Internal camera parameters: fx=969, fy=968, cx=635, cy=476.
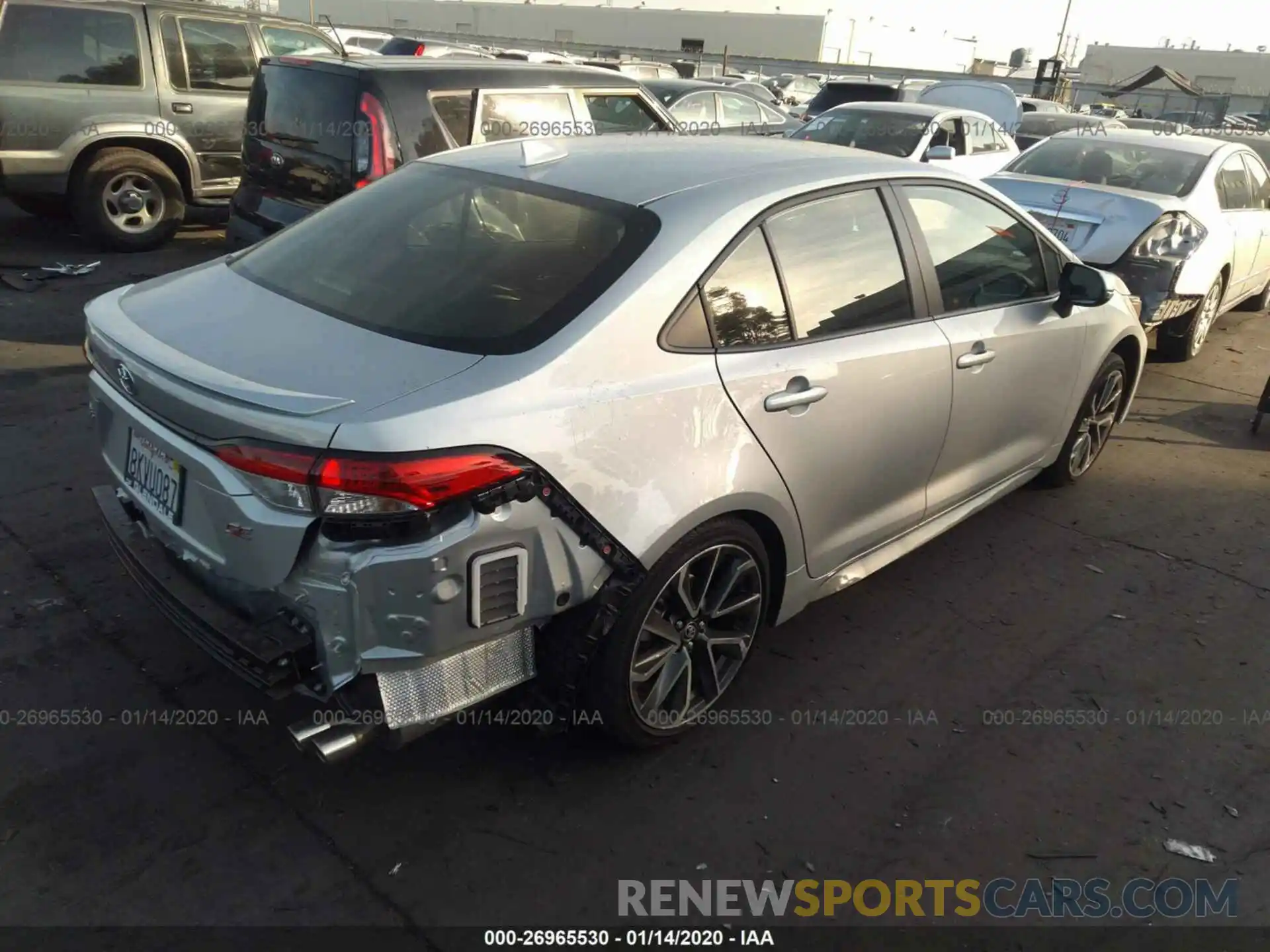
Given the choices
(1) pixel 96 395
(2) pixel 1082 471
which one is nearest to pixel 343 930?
(1) pixel 96 395

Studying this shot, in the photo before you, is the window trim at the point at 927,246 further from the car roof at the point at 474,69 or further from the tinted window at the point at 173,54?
the tinted window at the point at 173,54

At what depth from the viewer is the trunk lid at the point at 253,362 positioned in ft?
7.22

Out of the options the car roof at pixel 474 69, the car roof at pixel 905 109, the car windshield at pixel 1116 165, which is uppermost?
the car roof at pixel 474 69

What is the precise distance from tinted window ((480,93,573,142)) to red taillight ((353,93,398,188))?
0.65m

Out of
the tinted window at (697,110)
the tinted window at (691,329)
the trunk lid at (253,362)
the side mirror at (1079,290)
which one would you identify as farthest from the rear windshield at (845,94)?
the trunk lid at (253,362)

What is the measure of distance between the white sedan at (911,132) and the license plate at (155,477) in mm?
8841

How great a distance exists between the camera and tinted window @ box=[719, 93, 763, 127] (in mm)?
13320

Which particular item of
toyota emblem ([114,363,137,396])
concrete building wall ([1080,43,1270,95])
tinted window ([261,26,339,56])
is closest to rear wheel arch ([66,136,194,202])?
tinted window ([261,26,339,56])

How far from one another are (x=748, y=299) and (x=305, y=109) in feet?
15.1

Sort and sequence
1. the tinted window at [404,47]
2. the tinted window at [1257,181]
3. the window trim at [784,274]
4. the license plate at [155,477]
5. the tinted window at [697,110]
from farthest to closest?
1. the tinted window at [404,47]
2. the tinted window at [697,110]
3. the tinted window at [1257,181]
4. the window trim at [784,274]
5. the license plate at [155,477]

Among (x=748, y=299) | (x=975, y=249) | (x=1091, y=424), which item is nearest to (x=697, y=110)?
(x=1091, y=424)

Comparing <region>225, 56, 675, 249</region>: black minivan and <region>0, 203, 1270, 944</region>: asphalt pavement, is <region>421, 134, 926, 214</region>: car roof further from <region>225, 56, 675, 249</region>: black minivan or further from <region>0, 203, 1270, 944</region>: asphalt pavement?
<region>225, 56, 675, 249</region>: black minivan

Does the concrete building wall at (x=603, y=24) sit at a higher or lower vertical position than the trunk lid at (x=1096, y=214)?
higher

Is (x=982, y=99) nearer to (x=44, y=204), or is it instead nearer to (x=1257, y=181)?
(x=1257, y=181)
